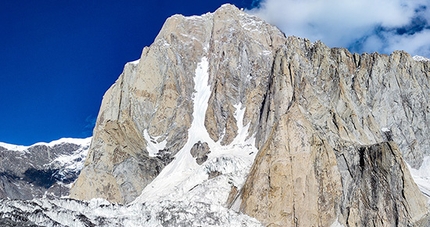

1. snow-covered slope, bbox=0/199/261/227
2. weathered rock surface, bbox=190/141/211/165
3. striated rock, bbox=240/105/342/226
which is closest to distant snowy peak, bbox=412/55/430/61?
weathered rock surface, bbox=190/141/211/165

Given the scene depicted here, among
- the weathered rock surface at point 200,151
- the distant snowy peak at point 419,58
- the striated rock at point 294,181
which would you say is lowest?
the striated rock at point 294,181

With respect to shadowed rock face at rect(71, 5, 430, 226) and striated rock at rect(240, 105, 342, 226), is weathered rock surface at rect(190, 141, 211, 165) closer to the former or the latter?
shadowed rock face at rect(71, 5, 430, 226)

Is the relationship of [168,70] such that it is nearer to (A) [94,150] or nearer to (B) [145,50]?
(B) [145,50]

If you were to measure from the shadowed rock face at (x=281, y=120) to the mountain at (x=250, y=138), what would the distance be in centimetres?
31

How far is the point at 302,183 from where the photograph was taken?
290 ft

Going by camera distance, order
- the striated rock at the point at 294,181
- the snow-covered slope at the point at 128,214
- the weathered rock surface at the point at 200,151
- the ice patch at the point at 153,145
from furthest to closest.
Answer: the ice patch at the point at 153,145
the weathered rock surface at the point at 200,151
the striated rock at the point at 294,181
the snow-covered slope at the point at 128,214

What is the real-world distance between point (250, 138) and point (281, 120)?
141 feet

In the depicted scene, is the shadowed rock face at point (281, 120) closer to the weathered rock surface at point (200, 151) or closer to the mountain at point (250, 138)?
the mountain at point (250, 138)

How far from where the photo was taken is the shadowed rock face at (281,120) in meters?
88.6

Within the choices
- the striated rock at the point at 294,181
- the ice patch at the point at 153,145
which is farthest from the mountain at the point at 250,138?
the ice patch at the point at 153,145

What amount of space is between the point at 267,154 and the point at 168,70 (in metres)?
76.4

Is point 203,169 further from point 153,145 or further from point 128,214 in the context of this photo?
point 128,214

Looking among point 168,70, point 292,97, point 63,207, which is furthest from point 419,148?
point 63,207

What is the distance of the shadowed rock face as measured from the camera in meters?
88.6
